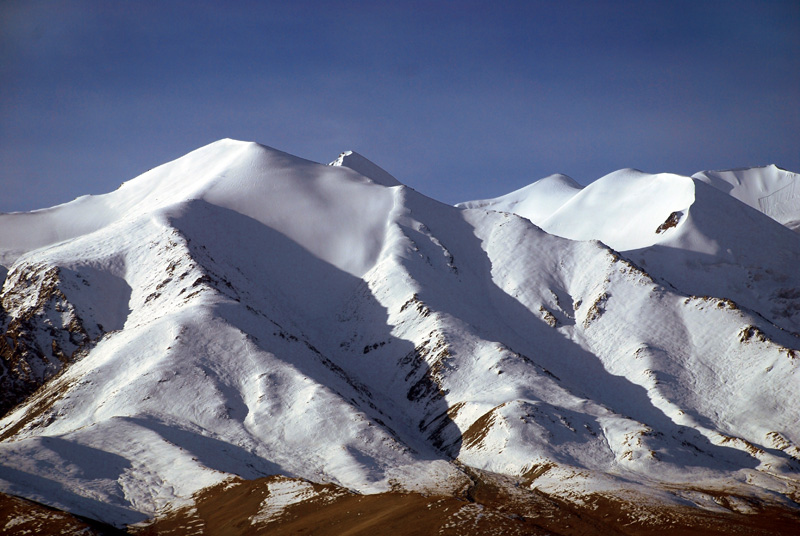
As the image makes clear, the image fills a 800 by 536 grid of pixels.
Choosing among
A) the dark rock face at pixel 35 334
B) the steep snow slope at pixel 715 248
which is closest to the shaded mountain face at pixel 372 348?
the dark rock face at pixel 35 334

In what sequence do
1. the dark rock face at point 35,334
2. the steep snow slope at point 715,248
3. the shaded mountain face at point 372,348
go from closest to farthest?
the shaded mountain face at point 372,348 → the dark rock face at point 35,334 → the steep snow slope at point 715,248

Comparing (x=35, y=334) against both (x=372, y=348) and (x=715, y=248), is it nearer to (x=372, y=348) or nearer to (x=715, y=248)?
(x=372, y=348)

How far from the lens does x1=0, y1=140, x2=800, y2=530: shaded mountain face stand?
248 feet

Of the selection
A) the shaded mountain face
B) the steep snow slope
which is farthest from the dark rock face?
the steep snow slope

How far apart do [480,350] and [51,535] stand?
7128cm

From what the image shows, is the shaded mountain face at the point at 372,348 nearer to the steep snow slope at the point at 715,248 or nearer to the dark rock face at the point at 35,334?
the dark rock face at the point at 35,334

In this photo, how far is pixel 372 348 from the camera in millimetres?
117812

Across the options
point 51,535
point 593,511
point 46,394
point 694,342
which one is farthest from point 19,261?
point 694,342

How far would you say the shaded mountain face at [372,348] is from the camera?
75.7 metres

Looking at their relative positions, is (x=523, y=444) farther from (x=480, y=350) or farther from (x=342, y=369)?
(x=342, y=369)

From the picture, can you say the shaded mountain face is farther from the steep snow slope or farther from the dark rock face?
the steep snow slope

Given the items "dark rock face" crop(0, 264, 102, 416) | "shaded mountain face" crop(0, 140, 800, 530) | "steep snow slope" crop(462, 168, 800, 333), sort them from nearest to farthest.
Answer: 1. "shaded mountain face" crop(0, 140, 800, 530)
2. "dark rock face" crop(0, 264, 102, 416)
3. "steep snow slope" crop(462, 168, 800, 333)

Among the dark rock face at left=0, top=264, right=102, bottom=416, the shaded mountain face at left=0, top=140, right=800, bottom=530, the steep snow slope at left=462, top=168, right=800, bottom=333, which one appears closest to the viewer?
the shaded mountain face at left=0, top=140, right=800, bottom=530

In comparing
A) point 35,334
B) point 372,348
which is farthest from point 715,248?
point 35,334
